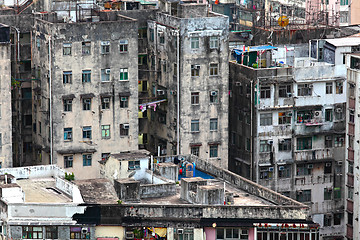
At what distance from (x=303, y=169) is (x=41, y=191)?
31.5m

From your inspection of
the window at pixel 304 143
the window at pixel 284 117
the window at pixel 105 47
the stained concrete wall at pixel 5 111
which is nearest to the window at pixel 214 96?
the window at pixel 284 117

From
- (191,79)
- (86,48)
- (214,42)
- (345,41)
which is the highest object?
(214,42)

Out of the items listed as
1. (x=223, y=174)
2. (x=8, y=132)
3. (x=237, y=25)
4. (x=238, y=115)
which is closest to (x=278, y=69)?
(x=238, y=115)

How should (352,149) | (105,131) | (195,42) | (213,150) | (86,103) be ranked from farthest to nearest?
(213,150) < (195,42) < (105,131) < (86,103) < (352,149)

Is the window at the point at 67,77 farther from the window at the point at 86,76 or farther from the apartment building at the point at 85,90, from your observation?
the window at the point at 86,76

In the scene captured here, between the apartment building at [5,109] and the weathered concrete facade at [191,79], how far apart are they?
15736 millimetres

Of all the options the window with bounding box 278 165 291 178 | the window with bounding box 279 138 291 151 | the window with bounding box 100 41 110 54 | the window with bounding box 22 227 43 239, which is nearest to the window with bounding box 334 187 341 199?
the window with bounding box 278 165 291 178

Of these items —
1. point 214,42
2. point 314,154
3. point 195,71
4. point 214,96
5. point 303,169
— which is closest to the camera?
point 214,42

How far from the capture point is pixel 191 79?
119250mm

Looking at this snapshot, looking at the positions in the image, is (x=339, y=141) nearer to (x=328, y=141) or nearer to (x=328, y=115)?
(x=328, y=141)

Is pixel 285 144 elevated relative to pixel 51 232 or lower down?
elevated

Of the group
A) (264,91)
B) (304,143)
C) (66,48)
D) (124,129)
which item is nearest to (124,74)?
(124,129)

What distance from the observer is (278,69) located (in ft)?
393

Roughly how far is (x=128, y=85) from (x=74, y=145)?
6973 millimetres
